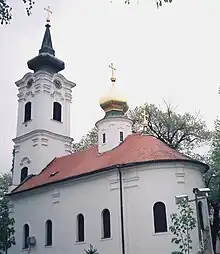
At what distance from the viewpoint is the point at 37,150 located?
2922 centimetres

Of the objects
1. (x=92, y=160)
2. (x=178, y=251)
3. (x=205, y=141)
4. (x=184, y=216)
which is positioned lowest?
(x=178, y=251)

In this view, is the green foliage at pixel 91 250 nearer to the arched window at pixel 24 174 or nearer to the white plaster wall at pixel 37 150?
the white plaster wall at pixel 37 150

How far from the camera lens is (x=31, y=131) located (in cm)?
3005

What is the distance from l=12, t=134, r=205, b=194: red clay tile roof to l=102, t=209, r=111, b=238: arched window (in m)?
2.38

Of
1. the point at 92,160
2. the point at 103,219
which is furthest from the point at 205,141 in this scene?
the point at 103,219

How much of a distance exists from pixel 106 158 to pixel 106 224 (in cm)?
405

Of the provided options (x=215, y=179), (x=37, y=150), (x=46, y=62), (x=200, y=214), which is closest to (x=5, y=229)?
(x=37, y=150)

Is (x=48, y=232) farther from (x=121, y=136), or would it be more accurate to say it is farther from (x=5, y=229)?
(x=121, y=136)

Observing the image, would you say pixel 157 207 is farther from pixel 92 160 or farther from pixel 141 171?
pixel 92 160

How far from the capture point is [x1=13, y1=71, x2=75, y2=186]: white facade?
96.6ft

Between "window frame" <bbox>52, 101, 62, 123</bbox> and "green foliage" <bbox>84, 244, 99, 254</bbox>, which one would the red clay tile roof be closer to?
"window frame" <bbox>52, 101, 62, 123</bbox>

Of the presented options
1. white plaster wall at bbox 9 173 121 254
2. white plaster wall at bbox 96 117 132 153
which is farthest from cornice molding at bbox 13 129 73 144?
white plaster wall at bbox 9 173 121 254

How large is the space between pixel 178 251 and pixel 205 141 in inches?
510

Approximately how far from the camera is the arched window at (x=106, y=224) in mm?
21078
